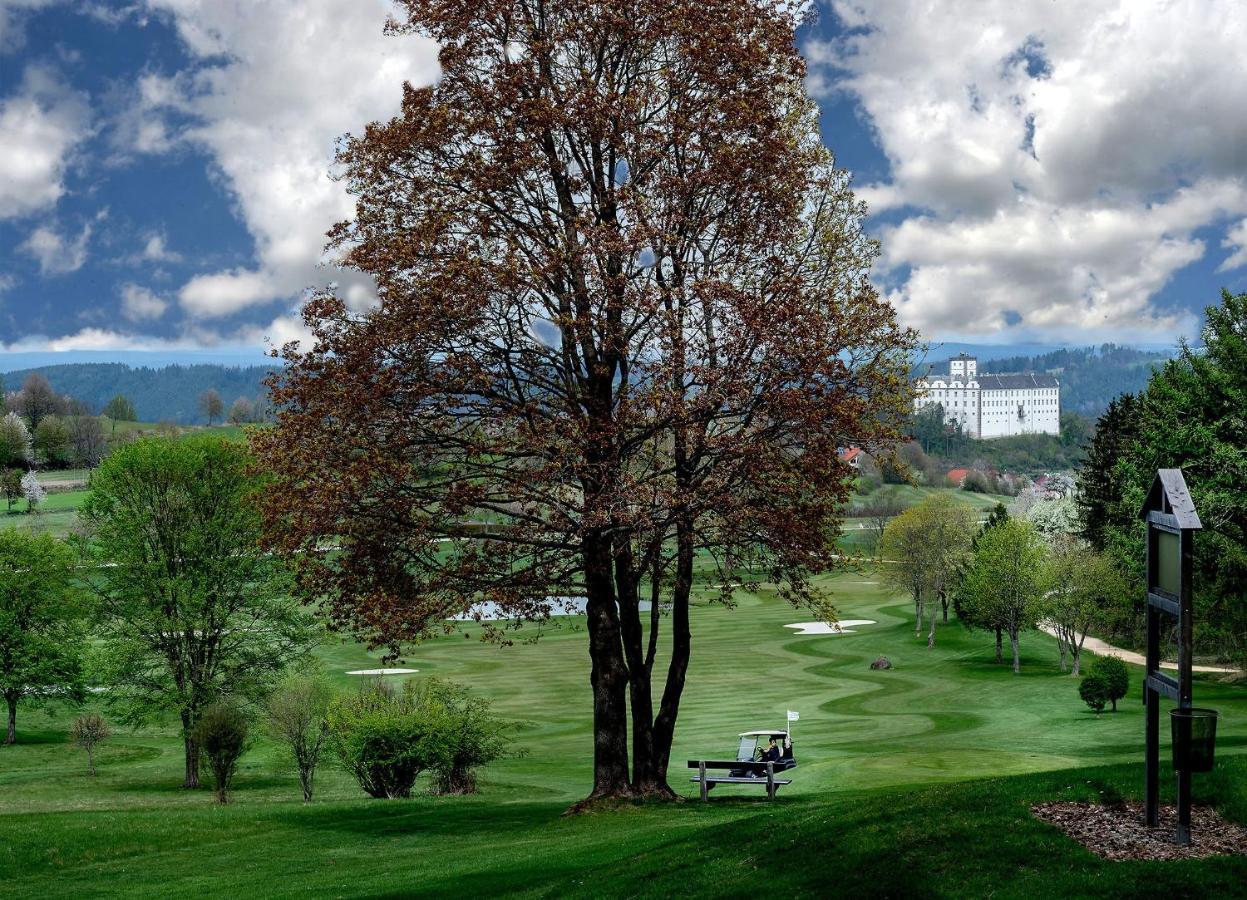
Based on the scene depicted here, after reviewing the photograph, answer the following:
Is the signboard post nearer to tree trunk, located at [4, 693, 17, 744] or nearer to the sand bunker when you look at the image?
tree trunk, located at [4, 693, 17, 744]

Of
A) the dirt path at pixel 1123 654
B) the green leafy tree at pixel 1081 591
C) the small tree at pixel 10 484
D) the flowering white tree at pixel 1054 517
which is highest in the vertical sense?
the small tree at pixel 10 484

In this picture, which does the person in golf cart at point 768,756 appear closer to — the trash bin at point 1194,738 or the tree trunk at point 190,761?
the trash bin at point 1194,738

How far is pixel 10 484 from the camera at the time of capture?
17438 centimetres

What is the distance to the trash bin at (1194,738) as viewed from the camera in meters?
12.3

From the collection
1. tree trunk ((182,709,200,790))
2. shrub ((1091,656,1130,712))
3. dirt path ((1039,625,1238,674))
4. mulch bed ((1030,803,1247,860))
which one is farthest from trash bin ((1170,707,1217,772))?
dirt path ((1039,625,1238,674))

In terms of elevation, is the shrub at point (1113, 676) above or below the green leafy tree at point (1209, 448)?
below

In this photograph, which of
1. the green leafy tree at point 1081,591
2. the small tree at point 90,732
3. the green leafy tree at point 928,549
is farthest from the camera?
the green leafy tree at point 928,549

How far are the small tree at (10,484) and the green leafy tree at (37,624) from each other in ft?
416

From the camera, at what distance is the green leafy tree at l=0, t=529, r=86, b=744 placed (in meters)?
57.5

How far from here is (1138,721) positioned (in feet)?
164

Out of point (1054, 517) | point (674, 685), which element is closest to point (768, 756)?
point (674, 685)

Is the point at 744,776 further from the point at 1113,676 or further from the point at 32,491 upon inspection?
the point at 32,491

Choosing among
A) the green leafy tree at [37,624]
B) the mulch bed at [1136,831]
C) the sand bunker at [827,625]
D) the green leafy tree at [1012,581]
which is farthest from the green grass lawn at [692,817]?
the sand bunker at [827,625]

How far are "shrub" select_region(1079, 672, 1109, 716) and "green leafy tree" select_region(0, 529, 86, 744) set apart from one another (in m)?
48.7
